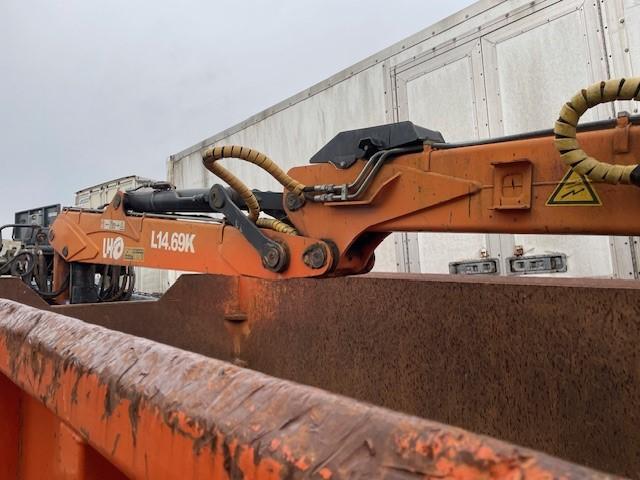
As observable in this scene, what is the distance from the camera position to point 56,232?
11.3 feet

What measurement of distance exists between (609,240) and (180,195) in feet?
7.84

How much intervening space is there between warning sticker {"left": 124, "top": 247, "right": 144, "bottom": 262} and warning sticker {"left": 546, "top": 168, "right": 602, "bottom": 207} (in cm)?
205

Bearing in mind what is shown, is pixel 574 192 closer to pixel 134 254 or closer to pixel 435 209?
pixel 435 209

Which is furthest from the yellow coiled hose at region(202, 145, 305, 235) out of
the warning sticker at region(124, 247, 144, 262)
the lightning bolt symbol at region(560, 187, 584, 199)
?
the lightning bolt symbol at region(560, 187, 584, 199)

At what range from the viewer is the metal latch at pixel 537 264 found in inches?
121

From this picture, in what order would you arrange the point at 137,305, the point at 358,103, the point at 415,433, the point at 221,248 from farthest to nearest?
the point at 358,103 < the point at 137,305 < the point at 221,248 < the point at 415,433

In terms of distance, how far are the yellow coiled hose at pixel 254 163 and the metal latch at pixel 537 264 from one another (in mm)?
1780

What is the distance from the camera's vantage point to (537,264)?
314 centimetres

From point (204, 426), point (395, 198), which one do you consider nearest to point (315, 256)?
point (395, 198)

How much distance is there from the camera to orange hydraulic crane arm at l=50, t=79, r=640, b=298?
134 centimetres

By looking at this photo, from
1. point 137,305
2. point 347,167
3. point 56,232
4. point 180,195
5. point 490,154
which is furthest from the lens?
point 56,232

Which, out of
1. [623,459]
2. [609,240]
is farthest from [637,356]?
[609,240]

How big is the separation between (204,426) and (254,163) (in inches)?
55.5

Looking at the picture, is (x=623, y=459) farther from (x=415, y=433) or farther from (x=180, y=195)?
(x=180, y=195)
